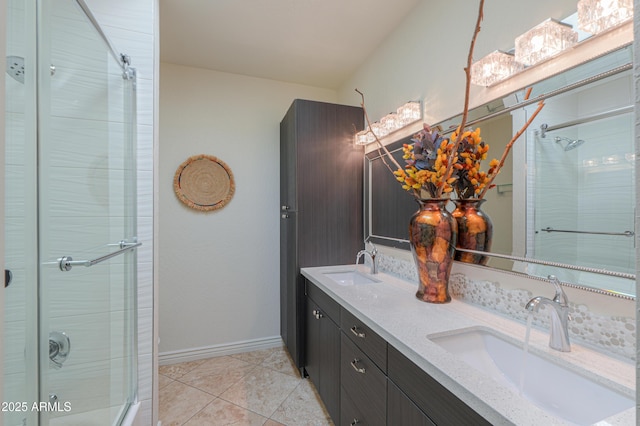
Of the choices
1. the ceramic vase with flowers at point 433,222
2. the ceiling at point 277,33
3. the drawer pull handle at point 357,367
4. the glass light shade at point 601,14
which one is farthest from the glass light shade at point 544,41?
the drawer pull handle at point 357,367

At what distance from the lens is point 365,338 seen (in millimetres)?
1175

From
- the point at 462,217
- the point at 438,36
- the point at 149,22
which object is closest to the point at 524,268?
the point at 462,217

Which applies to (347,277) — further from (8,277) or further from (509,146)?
(8,277)

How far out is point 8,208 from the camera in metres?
0.78

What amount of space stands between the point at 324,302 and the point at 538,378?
1037 millimetres

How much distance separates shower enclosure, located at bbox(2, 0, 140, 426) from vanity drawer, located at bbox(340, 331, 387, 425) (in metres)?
1.06

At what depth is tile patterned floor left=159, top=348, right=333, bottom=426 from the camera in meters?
1.76

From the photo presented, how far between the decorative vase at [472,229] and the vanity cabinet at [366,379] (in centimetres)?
60

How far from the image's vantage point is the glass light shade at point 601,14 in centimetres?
84

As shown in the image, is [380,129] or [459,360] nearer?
[459,360]

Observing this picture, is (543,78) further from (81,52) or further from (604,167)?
(81,52)

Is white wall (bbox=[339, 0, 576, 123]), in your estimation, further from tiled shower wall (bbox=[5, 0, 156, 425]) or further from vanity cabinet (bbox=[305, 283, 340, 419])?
tiled shower wall (bbox=[5, 0, 156, 425])

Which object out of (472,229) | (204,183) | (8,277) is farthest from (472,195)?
(204,183)

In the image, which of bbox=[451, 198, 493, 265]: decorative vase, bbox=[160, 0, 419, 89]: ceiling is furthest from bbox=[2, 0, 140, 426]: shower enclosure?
bbox=[451, 198, 493, 265]: decorative vase
